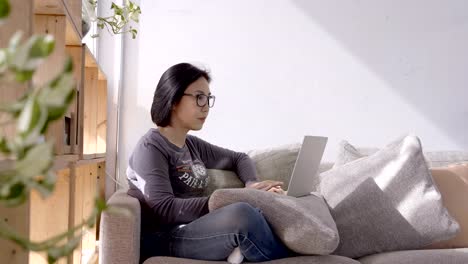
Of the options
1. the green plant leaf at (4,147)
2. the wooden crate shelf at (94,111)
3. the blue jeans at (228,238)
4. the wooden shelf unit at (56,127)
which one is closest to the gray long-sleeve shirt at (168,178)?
the blue jeans at (228,238)

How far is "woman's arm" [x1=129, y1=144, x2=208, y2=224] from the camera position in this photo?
7.02 feet

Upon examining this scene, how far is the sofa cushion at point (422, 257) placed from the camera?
7.56 ft

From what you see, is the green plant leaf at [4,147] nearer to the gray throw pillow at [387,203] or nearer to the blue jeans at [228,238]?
the blue jeans at [228,238]

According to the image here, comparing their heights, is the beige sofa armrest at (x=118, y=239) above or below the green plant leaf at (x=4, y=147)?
below

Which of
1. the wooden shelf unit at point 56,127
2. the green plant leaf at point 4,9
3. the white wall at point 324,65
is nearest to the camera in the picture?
the green plant leaf at point 4,9

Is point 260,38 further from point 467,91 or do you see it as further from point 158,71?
point 467,91

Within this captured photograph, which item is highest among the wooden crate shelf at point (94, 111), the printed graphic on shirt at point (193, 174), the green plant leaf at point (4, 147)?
the green plant leaf at point (4, 147)

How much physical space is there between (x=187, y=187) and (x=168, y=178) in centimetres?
16

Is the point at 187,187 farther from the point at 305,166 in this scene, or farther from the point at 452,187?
the point at 452,187

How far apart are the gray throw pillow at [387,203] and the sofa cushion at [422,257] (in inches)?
4.4

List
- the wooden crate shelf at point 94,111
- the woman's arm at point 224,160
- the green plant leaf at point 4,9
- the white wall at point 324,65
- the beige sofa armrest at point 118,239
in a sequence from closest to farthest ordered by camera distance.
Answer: the green plant leaf at point 4,9, the beige sofa armrest at point 118,239, the woman's arm at point 224,160, the wooden crate shelf at point 94,111, the white wall at point 324,65

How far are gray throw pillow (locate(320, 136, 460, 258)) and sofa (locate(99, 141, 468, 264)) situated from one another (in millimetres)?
74

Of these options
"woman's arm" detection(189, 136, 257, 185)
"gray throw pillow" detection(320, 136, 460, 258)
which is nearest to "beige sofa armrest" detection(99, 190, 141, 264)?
"woman's arm" detection(189, 136, 257, 185)

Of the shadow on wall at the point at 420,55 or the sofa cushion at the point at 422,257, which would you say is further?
the shadow on wall at the point at 420,55
